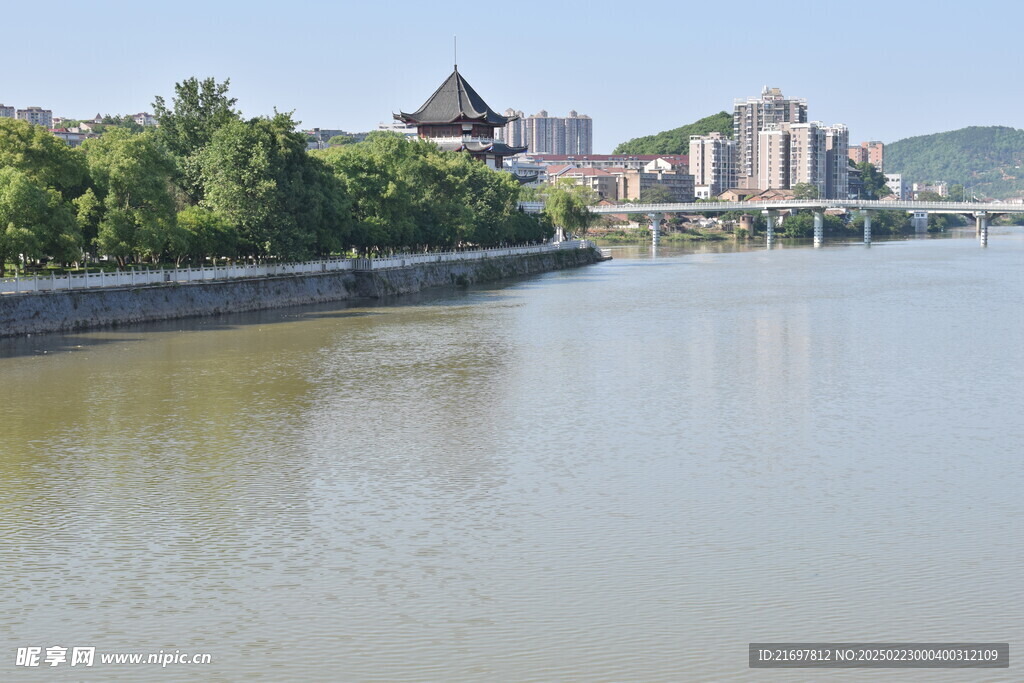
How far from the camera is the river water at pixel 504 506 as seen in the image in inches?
482

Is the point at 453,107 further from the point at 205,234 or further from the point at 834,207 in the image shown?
the point at 205,234

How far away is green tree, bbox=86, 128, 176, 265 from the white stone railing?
1001mm

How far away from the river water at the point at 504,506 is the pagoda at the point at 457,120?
2467 inches

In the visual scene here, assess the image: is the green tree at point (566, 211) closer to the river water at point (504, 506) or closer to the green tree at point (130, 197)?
the green tree at point (130, 197)

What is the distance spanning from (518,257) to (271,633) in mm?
64313

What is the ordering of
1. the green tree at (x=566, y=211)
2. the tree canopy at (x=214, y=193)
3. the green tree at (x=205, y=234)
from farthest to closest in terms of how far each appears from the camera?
the green tree at (x=566, y=211)
the green tree at (x=205, y=234)
the tree canopy at (x=214, y=193)

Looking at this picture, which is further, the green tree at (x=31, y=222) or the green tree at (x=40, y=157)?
the green tree at (x=40, y=157)

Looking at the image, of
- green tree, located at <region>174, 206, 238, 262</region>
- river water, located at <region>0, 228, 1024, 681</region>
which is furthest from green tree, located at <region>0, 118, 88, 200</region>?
river water, located at <region>0, 228, 1024, 681</region>

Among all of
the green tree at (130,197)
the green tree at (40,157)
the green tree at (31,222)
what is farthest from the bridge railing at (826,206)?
the green tree at (31,222)

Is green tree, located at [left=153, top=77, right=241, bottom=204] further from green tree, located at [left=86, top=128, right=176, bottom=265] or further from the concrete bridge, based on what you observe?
the concrete bridge

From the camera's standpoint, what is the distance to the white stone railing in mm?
37531

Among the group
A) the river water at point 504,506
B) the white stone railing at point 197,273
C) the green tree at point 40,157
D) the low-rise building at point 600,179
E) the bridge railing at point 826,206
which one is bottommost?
the river water at point 504,506

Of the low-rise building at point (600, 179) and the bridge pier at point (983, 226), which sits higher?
the low-rise building at point (600, 179)

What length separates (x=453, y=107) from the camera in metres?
97.2
